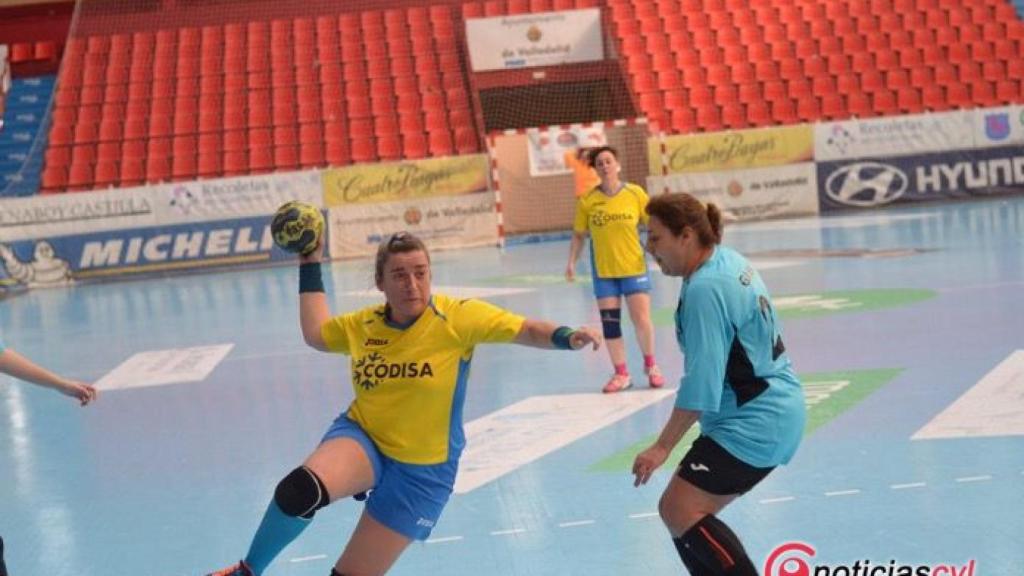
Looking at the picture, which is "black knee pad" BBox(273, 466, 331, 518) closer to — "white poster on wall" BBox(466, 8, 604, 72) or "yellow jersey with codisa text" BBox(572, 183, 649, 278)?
"yellow jersey with codisa text" BBox(572, 183, 649, 278)

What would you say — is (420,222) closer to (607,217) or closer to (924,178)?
(924,178)

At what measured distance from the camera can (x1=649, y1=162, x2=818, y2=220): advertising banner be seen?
26203 mm

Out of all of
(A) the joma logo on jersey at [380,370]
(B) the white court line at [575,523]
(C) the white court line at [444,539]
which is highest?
(A) the joma logo on jersey at [380,370]

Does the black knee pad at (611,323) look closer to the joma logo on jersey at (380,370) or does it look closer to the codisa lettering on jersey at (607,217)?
the codisa lettering on jersey at (607,217)

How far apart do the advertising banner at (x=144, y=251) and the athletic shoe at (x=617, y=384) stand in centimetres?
1573

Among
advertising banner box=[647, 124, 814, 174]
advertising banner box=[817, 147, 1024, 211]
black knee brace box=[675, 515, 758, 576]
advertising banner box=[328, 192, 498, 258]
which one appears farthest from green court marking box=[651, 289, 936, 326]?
advertising banner box=[817, 147, 1024, 211]

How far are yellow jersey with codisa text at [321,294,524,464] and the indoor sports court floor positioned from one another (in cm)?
111

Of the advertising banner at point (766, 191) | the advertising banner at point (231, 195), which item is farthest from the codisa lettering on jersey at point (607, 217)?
the advertising banner at point (766, 191)

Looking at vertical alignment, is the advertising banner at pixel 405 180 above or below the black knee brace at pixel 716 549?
above

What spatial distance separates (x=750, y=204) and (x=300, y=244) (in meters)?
22.0

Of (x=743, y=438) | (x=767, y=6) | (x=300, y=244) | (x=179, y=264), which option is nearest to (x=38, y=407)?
(x=300, y=244)

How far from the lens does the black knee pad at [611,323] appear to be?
985 cm

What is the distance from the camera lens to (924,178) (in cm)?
2666

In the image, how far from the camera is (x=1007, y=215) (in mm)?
22016
